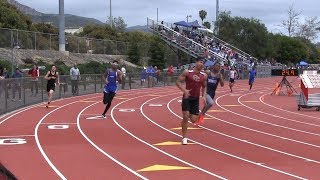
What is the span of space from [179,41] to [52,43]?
15483 millimetres

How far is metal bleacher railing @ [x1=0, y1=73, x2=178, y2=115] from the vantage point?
20.6 meters

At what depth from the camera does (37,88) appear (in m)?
25.5

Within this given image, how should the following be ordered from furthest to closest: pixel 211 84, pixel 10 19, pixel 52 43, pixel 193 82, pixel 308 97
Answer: pixel 10 19 < pixel 52 43 < pixel 308 97 < pixel 211 84 < pixel 193 82

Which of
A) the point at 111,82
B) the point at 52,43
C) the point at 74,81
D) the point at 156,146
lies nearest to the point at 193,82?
the point at 156,146

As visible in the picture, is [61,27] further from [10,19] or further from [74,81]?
[10,19]

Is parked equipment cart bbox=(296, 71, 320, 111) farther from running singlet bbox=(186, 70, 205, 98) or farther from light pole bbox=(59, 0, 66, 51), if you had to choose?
light pole bbox=(59, 0, 66, 51)

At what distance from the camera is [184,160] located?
1057 cm

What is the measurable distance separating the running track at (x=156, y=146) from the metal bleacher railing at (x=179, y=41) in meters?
36.3

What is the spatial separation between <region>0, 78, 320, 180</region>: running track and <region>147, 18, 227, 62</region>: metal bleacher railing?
36.3 meters

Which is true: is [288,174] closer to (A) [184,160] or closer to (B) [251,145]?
(A) [184,160]

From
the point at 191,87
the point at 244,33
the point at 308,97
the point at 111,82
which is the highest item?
the point at 244,33

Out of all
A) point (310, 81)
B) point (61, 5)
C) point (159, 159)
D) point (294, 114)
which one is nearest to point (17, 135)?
point (159, 159)

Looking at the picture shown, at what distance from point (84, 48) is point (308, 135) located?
126ft

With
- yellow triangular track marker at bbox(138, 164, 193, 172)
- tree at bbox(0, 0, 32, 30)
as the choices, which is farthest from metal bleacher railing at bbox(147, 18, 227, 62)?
yellow triangular track marker at bbox(138, 164, 193, 172)
